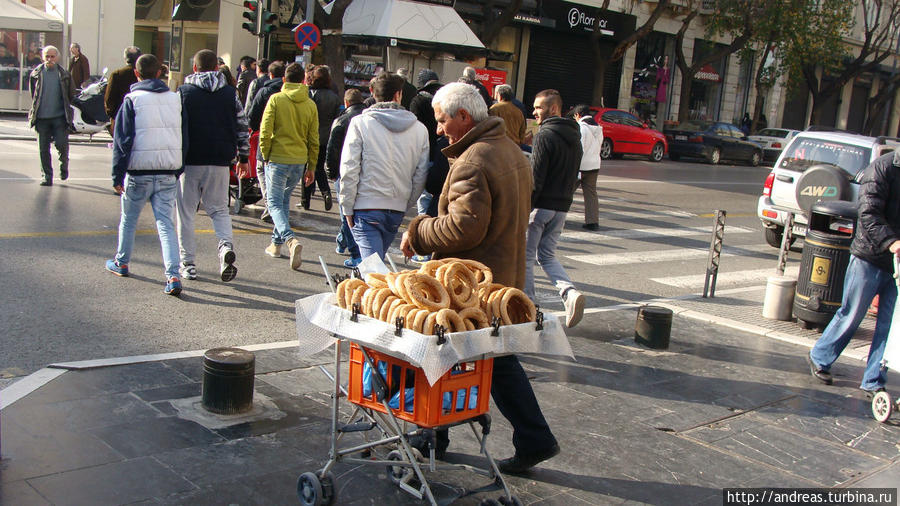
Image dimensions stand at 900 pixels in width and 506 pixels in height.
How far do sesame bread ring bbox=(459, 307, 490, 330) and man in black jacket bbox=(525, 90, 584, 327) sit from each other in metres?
3.59

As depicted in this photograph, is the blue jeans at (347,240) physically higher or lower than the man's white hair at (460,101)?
lower

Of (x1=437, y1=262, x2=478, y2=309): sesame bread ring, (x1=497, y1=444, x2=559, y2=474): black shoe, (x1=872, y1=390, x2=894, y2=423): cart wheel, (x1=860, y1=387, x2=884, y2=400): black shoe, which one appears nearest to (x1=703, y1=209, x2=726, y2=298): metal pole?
(x1=860, y1=387, x2=884, y2=400): black shoe

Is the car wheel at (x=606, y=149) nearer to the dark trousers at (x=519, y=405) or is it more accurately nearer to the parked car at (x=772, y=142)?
the parked car at (x=772, y=142)

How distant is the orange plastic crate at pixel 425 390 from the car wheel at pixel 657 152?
26.2 meters

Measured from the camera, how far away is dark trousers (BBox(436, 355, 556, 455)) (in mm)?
4496

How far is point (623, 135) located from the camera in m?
27.9

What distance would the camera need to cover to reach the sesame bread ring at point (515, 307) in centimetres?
414

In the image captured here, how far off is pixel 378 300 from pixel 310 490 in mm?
947

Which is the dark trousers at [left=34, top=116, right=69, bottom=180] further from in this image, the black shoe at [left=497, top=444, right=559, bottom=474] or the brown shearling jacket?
the black shoe at [left=497, top=444, right=559, bottom=474]

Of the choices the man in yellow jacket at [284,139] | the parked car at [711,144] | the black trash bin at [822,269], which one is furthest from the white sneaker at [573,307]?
the parked car at [711,144]

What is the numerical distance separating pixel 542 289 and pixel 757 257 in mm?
5247

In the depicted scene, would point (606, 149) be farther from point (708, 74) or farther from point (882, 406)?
point (882, 406)

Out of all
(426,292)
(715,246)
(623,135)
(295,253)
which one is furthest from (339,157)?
(623,135)

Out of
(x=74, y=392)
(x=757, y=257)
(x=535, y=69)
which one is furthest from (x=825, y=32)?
(x=74, y=392)
